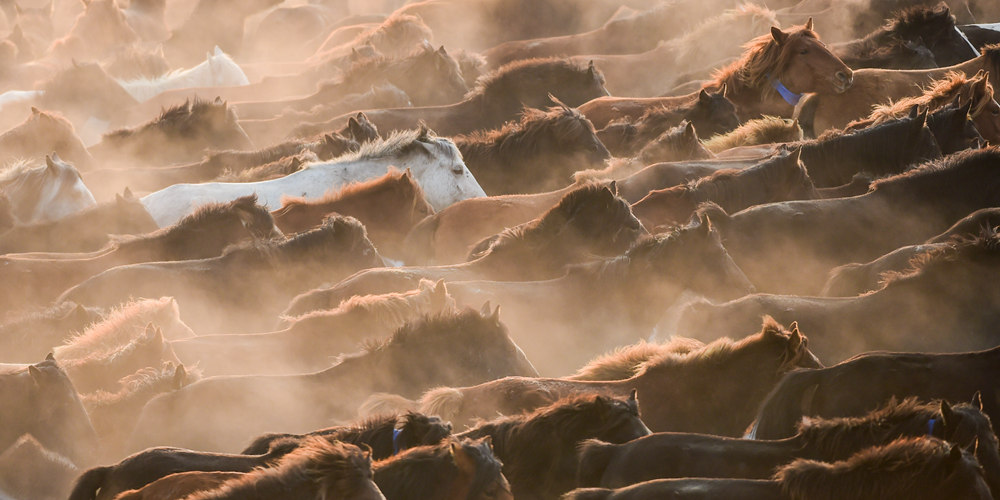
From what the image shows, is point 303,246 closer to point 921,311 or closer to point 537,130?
point 537,130

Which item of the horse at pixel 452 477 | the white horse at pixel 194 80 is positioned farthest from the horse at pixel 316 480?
the white horse at pixel 194 80

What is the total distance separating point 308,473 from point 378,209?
388 cm

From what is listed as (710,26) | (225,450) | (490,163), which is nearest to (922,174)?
(490,163)

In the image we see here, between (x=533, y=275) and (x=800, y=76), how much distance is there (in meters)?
4.15

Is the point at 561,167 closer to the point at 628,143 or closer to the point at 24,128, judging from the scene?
the point at 628,143

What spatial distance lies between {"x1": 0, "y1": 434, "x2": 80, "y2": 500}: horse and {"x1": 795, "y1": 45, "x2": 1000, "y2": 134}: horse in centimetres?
598

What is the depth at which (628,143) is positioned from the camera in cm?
827

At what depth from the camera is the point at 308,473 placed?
2.77m

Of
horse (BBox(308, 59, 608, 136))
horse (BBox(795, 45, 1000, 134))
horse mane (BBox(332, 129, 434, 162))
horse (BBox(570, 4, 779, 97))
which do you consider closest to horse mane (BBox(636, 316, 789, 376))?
horse mane (BBox(332, 129, 434, 162))

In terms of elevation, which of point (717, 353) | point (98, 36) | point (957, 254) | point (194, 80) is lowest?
point (98, 36)

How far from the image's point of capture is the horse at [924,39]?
32.5 feet

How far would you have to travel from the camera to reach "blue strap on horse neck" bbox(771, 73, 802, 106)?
8.72 meters

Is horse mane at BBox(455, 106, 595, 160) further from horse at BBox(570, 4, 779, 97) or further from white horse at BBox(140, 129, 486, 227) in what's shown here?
horse at BBox(570, 4, 779, 97)

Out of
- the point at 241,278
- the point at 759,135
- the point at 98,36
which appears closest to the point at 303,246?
the point at 241,278
